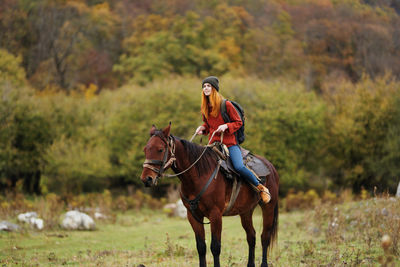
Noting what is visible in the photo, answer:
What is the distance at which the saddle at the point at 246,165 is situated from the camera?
705cm

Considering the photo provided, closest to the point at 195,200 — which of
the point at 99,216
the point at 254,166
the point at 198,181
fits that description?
the point at 198,181

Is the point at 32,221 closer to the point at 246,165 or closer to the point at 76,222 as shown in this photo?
the point at 76,222

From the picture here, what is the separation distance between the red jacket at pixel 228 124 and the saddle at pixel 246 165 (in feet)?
0.53

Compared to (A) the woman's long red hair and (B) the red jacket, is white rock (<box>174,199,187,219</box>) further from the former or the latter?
(A) the woman's long red hair

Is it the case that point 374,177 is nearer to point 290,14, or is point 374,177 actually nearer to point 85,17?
point 290,14

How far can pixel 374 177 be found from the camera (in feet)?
86.5

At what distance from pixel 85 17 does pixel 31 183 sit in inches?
1148

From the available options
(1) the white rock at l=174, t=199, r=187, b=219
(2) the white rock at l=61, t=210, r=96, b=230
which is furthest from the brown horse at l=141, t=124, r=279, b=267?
(1) the white rock at l=174, t=199, r=187, b=219

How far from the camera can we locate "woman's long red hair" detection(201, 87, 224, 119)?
23.0ft

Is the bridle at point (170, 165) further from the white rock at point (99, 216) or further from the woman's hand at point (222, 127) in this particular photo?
the white rock at point (99, 216)

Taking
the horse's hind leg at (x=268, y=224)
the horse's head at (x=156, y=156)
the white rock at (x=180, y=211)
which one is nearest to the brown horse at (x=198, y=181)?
the horse's head at (x=156, y=156)

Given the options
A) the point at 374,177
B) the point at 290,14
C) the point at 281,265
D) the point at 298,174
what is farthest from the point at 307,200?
the point at 290,14

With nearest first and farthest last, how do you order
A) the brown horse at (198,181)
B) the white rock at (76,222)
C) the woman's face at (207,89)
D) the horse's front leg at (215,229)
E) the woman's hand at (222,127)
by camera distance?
the brown horse at (198,181) < the horse's front leg at (215,229) < the woman's hand at (222,127) < the woman's face at (207,89) < the white rock at (76,222)

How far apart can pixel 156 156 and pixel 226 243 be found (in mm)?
6790
